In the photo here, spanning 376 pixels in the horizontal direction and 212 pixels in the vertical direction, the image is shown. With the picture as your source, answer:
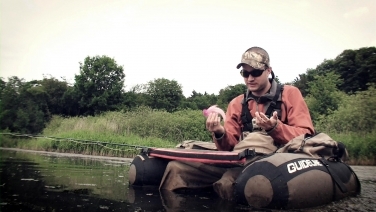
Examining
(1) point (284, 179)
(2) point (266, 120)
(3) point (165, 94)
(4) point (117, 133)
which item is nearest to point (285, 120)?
(2) point (266, 120)

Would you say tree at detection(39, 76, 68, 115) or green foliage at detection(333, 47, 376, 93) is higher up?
green foliage at detection(333, 47, 376, 93)

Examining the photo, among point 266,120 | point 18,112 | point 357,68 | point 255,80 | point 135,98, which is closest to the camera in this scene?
point 266,120

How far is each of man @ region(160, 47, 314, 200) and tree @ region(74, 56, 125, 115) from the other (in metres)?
28.3

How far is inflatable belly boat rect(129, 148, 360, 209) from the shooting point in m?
2.40

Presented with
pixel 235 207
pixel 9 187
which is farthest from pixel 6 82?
pixel 235 207

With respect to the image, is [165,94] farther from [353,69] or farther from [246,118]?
[246,118]

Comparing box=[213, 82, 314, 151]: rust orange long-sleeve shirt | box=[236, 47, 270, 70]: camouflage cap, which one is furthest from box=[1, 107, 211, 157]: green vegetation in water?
box=[236, 47, 270, 70]: camouflage cap

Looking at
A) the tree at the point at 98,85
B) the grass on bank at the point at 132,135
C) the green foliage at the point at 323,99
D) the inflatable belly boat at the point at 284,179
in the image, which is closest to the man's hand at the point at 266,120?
the inflatable belly boat at the point at 284,179

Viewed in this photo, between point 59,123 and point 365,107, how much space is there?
1540 centimetres

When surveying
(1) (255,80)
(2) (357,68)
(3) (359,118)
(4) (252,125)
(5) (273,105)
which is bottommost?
(4) (252,125)

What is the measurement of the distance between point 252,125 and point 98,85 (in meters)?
30.1

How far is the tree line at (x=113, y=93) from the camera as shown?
17.5 metres

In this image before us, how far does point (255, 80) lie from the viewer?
11.7 ft

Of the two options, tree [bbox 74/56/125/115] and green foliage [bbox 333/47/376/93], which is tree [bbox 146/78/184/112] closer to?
tree [bbox 74/56/125/115]
